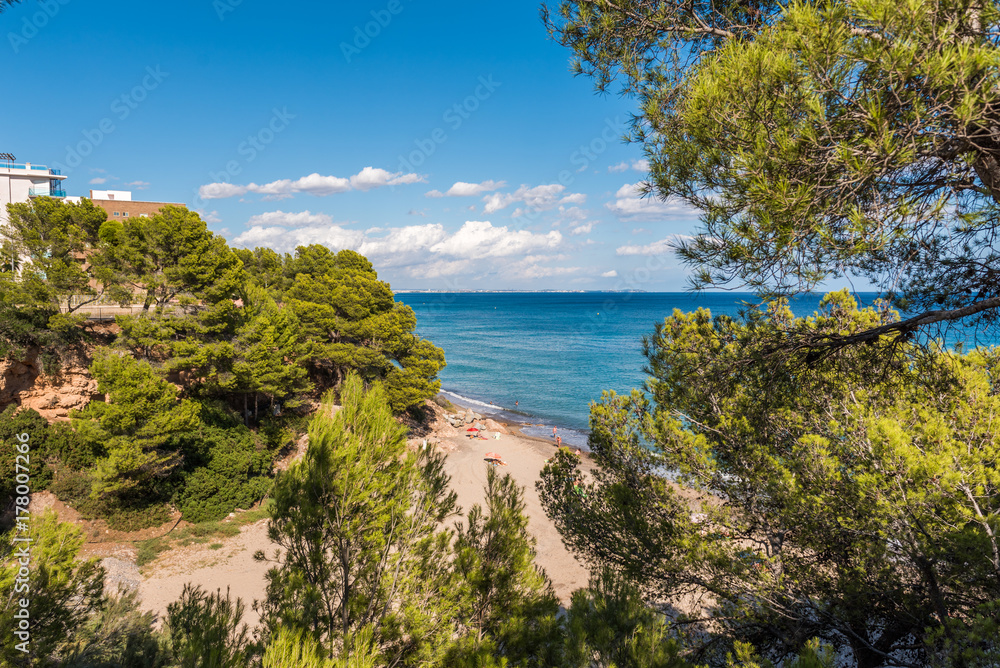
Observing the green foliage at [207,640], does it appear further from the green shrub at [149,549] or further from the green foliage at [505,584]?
the green shrub at [149,549]

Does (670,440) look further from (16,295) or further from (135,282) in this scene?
(16,295)

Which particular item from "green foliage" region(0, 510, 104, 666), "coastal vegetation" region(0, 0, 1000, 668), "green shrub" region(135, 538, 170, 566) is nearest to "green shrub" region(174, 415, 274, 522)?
"green shrub" region(135, 538, 170, 566)

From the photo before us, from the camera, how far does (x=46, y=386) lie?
13.8 m

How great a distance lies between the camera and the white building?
3077cm

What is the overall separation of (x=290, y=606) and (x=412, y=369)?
1794cm

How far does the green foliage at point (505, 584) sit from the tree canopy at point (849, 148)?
12.0ft

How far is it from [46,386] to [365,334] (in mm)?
11389

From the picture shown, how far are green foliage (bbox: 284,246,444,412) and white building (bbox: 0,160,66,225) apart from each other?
23.0 m

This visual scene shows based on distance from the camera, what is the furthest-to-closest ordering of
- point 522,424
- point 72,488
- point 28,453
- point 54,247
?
point 522,424
point 54,247
point 72,488
point 28,453

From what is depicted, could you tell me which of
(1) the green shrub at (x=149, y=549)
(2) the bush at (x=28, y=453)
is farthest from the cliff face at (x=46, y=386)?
(1) the green shrub at (x=149, y=549)

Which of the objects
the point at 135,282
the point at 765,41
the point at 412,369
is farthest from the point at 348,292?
the point at 765,41

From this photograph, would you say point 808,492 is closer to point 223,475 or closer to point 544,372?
point 223,475

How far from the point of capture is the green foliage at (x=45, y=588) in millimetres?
4219

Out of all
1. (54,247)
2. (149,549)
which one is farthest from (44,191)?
(149,549)
